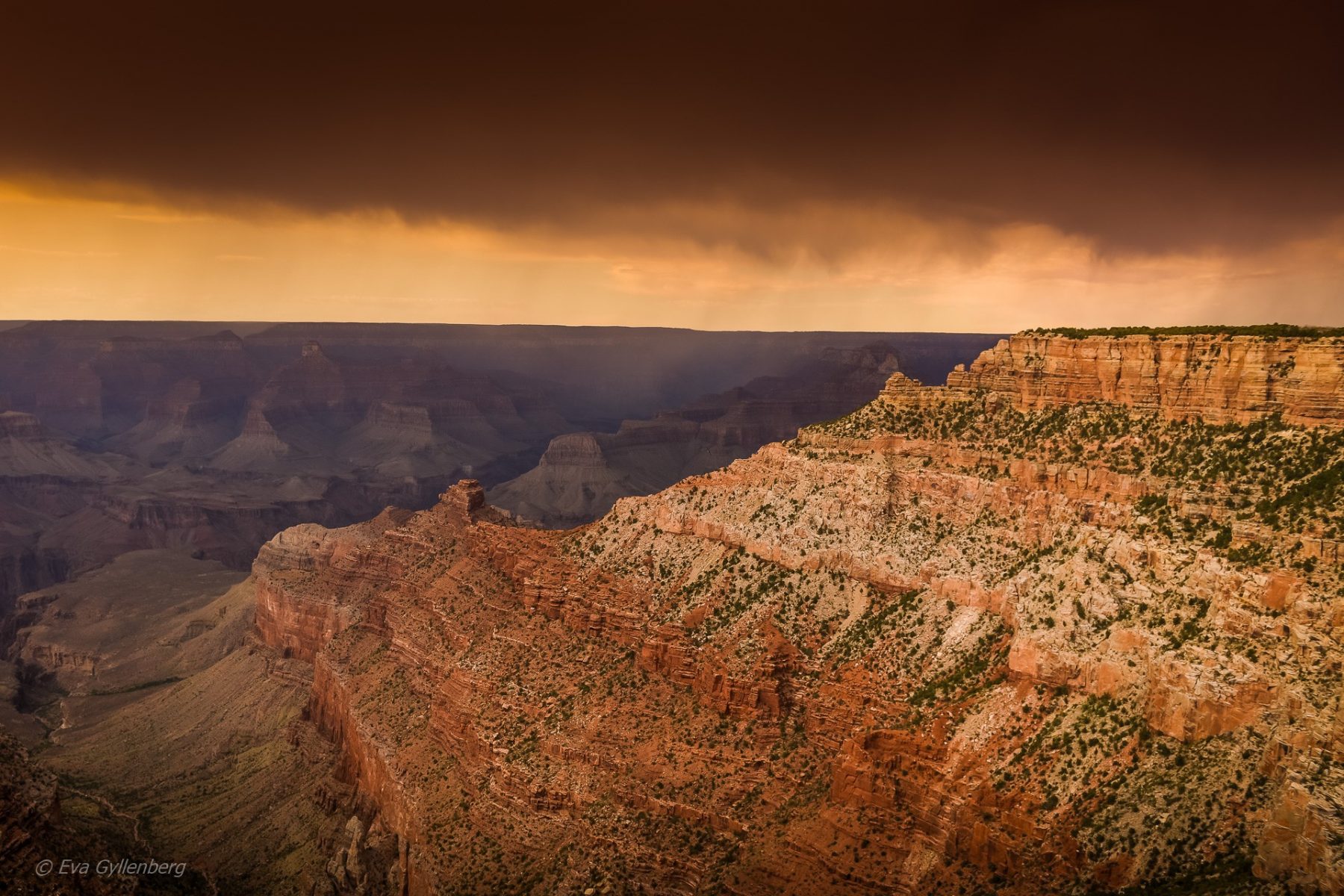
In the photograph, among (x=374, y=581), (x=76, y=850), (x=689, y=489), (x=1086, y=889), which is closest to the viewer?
(x=1086, y=889)

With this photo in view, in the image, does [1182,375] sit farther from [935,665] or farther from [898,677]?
[898,677]

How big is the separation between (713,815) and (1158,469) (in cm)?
2919

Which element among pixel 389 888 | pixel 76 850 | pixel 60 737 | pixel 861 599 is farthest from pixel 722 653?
pixel 60 737

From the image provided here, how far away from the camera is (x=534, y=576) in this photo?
8519 centimetres

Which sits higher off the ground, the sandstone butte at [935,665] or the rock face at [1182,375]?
the rock face at [1182,375]

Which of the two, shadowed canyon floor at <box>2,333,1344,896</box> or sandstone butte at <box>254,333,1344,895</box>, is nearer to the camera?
sandstone butte at <box>254,333,1344,895</box>

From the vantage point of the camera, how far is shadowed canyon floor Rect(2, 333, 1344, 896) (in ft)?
151

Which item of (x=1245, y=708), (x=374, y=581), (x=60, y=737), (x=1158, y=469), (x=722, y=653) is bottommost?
(x=60, y=737)

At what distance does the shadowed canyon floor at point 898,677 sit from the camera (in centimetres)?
4594

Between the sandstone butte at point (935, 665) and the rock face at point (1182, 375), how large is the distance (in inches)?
6.3

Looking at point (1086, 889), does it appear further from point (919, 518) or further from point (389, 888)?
point (389, 888)

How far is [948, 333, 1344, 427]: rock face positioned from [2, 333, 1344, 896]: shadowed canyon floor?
0.59 ft

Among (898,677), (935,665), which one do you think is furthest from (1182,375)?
(898,677)

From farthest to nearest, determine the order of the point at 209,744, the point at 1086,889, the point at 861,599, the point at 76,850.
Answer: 1. the point at 209,744
2. the point at 861,599
3. the point at 76,850
4. the point at 1086,889
